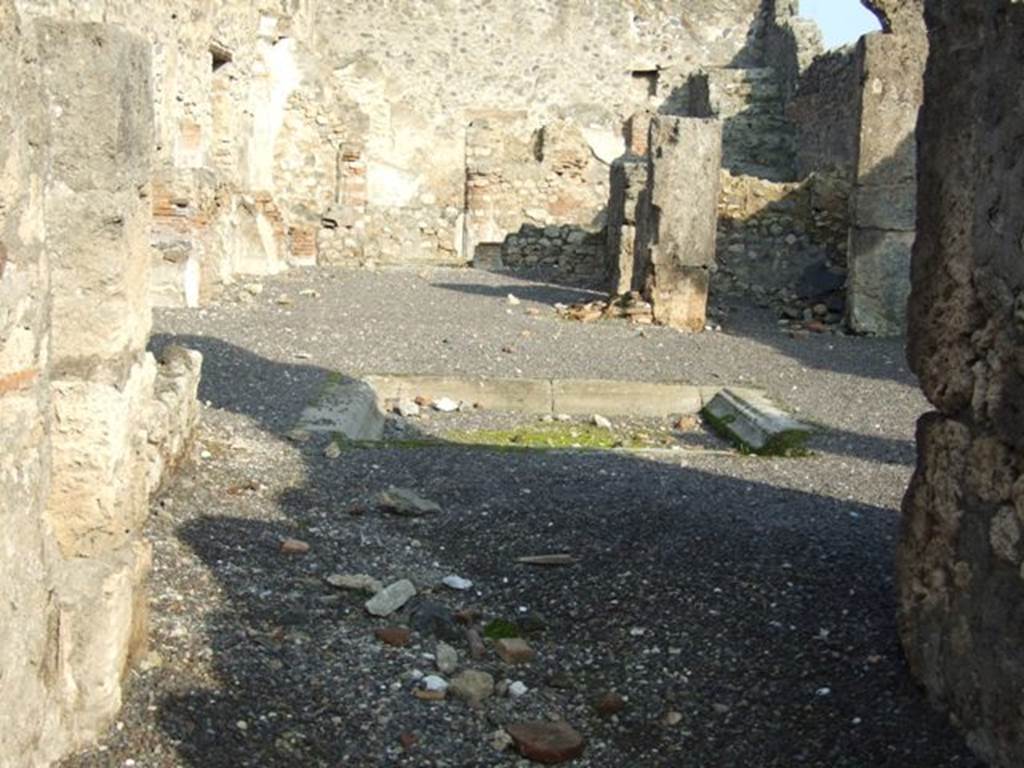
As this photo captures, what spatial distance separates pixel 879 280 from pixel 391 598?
8269 mm

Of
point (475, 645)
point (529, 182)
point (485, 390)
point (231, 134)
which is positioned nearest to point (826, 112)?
point (529, 182)

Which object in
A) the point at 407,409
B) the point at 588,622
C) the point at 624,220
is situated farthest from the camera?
the point at 624,220

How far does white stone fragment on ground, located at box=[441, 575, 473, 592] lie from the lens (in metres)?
4.40

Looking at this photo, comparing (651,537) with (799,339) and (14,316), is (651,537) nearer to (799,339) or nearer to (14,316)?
(14,316)

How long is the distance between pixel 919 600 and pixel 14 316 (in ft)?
7.83

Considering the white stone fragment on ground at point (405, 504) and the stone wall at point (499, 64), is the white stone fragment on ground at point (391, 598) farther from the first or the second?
the stone wall at point (499, 64)

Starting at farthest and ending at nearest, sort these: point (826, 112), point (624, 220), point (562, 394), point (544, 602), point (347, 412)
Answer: point (826, 112)
point (624, 220)
point (562, 394)
point (347, 412)
point (544, 602)

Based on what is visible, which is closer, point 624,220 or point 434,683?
point 434,683

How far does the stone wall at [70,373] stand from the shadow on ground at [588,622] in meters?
0.33

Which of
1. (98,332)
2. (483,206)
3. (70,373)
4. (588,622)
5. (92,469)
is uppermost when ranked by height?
(483,206)

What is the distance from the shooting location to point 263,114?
1797cm

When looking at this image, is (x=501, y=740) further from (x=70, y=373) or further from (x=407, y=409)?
(x=407, y=409)

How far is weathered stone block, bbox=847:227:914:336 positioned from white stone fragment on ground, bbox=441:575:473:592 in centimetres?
784

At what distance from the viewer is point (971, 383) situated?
3.19 m
